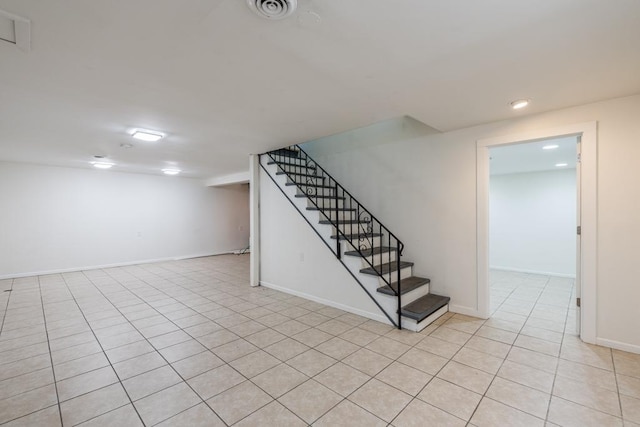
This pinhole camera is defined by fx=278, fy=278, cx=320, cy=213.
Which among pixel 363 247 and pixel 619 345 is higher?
pixel 363 247

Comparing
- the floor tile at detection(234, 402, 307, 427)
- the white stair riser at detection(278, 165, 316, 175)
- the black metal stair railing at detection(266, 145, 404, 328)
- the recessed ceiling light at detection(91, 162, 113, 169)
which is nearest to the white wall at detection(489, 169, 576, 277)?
the black metal stair railing at detection(266, 145, 404, 328)

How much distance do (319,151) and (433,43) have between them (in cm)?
407

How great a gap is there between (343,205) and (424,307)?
7.44 ft

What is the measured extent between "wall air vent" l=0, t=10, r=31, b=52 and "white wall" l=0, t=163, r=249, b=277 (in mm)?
6351

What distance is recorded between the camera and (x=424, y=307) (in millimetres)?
3520

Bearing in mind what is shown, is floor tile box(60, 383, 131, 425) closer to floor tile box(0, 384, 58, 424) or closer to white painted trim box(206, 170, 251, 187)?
floor tile box(0, 384, 58, 424)

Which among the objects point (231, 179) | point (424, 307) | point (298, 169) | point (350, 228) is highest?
point (231, 179)

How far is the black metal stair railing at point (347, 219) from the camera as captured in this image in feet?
12.7

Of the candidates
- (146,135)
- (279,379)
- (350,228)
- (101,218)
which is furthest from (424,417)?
(101,218)

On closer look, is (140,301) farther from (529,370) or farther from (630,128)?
(630,128)

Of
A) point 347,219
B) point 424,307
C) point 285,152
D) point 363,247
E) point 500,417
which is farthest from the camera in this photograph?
point 285,152

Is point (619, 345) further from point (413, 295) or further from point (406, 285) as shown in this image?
point (406, 285)

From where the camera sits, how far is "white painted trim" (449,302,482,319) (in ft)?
12.0

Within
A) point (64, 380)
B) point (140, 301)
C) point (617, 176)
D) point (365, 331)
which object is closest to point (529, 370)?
point (365, 331)
